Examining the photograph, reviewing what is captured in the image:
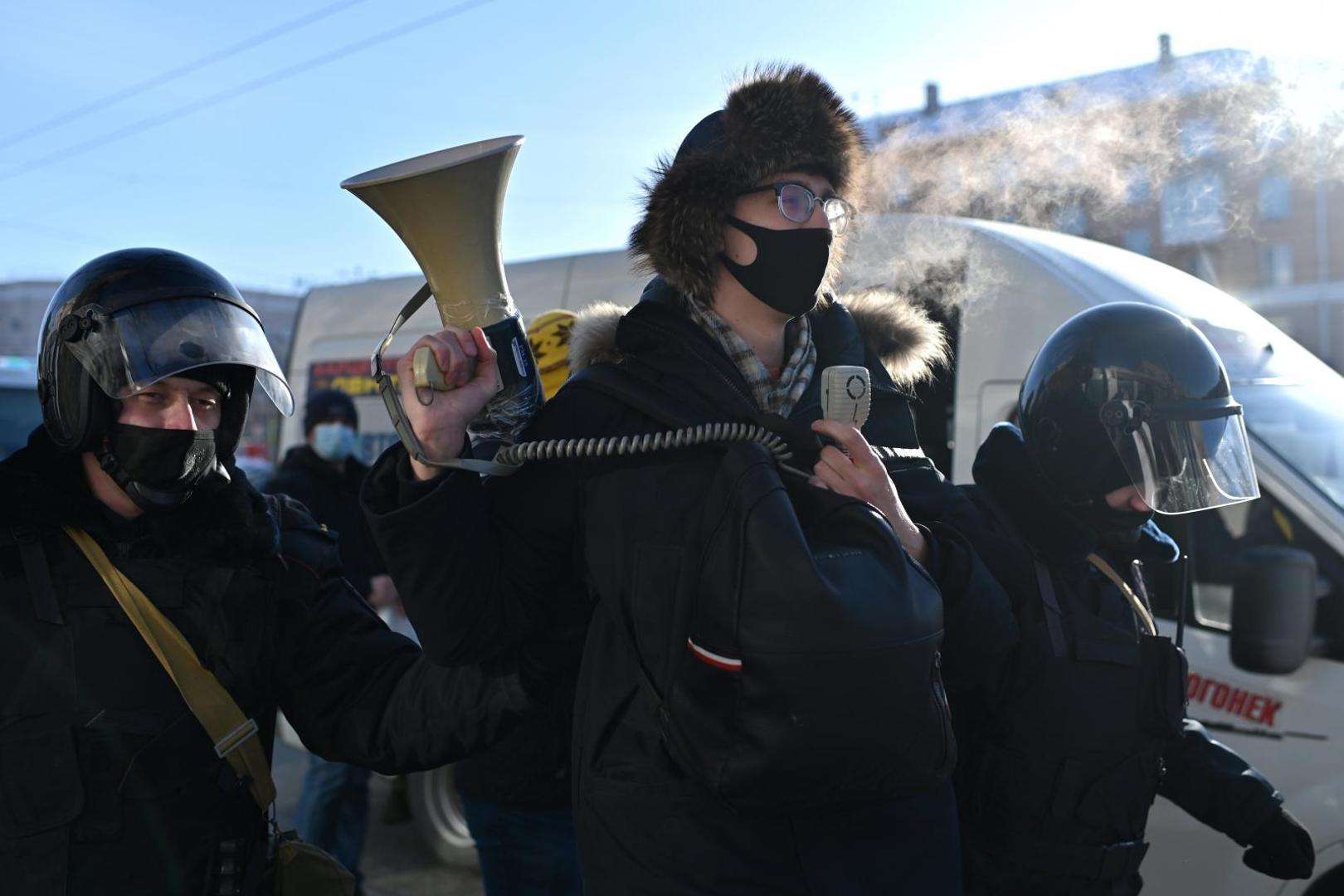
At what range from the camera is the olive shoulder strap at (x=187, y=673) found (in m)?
1.78

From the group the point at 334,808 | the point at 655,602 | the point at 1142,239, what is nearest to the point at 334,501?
the point at 334,808

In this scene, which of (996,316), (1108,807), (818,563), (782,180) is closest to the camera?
(818,563)

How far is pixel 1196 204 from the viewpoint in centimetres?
457

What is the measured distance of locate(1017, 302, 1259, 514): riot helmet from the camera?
7.72 ft

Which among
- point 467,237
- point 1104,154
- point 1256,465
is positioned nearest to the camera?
point 467,237

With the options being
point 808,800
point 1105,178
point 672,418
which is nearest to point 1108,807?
point 808,800

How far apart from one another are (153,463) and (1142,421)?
186 centimetres

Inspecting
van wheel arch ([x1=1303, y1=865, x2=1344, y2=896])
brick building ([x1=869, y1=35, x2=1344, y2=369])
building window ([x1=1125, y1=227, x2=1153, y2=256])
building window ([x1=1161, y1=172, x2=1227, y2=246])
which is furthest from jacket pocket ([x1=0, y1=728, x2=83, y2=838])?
building window ([x1=1125, y1=227, x2=1153, y2=256])

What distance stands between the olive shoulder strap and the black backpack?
0.67 meters

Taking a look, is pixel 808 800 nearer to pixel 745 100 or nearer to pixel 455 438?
pixel 455 438

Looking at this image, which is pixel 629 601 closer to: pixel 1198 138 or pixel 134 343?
pixel 134 343

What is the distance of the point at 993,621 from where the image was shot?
1867 mm

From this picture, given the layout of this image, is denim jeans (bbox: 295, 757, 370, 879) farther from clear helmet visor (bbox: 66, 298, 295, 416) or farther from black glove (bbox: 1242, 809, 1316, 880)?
black glove (bbox: 1242, 809, 1316, 880)

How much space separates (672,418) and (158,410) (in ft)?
2.79
